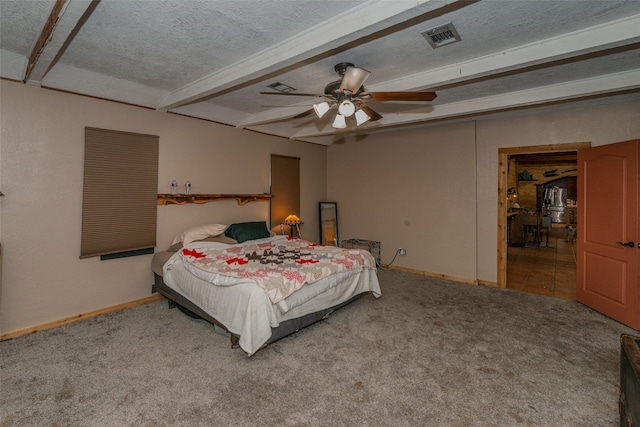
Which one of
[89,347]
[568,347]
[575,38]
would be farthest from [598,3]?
[89,347]

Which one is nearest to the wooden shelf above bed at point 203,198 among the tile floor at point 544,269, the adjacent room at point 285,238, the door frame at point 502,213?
the adjacent room at point 285,238

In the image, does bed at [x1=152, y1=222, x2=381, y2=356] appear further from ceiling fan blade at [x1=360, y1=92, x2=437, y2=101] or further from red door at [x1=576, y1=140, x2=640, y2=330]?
red door at [x1=576, y1=140, x2=640, y2=330]

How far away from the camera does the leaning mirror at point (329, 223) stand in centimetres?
656

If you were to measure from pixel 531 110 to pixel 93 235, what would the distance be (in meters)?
6.13

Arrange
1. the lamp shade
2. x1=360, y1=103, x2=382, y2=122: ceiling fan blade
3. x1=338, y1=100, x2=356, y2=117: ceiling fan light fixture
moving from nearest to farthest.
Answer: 1. x1=338, y1=100, x2=356, y2=117: ceiling fan light fixture
2. x1=360, y1=103, x2=382, y2=122: ceiling fan blade
3. the lamp shade

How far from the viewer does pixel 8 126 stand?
2.93m

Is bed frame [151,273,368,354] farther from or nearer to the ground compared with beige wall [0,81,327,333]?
nearer to the ground

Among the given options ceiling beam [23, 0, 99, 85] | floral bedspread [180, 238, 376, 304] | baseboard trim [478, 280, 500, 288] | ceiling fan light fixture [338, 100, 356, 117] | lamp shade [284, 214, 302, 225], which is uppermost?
ceiling beam [23, 0, 99, 85]

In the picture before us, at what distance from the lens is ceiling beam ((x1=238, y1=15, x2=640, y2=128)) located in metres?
2.17

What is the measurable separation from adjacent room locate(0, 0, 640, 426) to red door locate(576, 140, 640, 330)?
24mm

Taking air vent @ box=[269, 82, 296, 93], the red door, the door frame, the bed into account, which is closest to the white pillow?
the bed

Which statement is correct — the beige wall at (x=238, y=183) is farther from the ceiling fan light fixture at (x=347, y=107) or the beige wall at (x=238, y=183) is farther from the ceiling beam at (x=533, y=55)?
the ceiling fan light fixture at (x=347, y=107)

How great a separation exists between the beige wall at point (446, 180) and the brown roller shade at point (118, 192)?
3933 millimetres

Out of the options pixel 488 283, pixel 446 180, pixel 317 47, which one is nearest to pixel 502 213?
pixel 446 180
